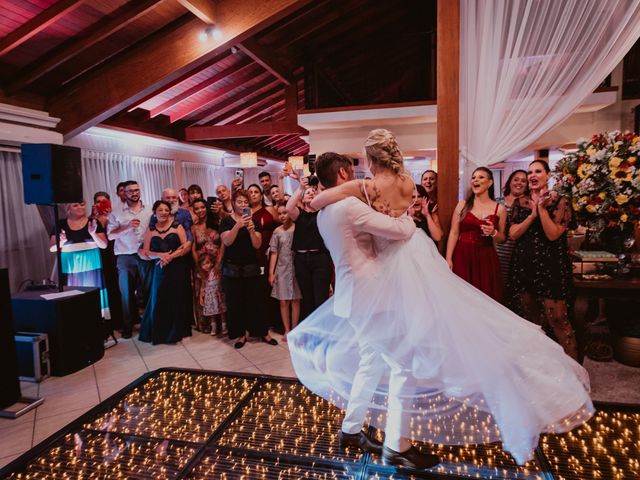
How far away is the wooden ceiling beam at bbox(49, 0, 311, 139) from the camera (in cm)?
468

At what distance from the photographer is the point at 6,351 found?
3.05 meters

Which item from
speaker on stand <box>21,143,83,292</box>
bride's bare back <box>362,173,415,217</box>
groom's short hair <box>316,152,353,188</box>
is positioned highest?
speaker on stand <box>21,143,83,292</box>

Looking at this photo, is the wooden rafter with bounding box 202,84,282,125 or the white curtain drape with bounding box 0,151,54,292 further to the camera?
the wooden rafter with bounding box 202,84,282,125

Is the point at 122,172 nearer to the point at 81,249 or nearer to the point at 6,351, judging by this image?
the point at 81,249

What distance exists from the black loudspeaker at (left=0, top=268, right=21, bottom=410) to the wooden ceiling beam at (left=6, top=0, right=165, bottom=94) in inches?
99.0

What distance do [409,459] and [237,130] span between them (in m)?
9.17

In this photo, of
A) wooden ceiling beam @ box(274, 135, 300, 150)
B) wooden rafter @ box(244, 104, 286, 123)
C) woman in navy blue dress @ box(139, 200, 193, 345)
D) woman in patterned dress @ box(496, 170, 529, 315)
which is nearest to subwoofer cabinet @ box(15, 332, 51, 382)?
woman in navy blue dress @ box(139, 200, 193, 345)

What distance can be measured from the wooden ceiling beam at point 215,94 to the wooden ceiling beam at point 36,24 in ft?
14.6

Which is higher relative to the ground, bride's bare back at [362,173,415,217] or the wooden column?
the wooden column

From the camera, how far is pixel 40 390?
346 cm

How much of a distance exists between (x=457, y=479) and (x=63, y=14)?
4899mm

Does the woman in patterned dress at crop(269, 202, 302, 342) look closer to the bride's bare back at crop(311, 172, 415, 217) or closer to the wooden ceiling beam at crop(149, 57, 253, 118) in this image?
the bride's bare back at crop(311, 172, 415, 217)

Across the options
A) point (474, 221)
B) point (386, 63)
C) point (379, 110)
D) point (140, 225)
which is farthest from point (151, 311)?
point (386, 63)

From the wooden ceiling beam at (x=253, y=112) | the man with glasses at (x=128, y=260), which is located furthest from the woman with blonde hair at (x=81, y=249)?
the wooden ceiling beam at (x=253, y=112)
